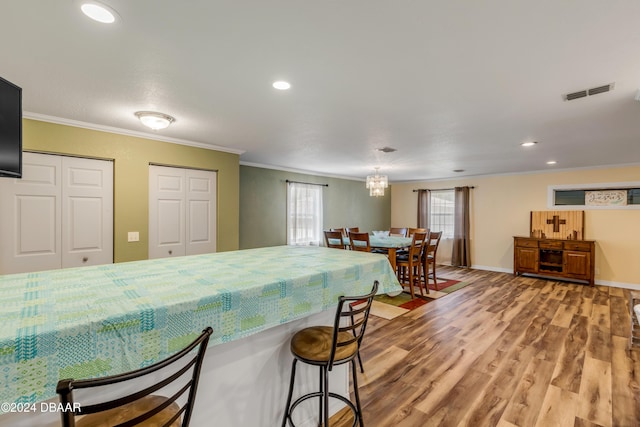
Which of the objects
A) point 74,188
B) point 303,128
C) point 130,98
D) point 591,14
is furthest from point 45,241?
point 591,14

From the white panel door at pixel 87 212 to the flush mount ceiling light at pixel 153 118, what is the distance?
0.95m

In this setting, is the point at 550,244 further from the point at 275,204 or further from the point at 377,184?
the point at 275,204

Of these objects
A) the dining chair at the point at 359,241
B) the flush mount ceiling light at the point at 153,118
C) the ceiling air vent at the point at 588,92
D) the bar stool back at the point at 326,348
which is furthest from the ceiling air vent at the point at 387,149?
the bar stool back at the point at 326,348

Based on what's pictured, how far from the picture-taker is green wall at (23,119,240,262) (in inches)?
116

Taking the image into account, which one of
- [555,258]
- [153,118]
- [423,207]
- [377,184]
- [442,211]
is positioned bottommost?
[555,258]

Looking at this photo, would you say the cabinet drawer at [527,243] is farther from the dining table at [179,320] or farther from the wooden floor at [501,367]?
the dining table at [179,320]

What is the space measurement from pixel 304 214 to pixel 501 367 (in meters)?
4.71

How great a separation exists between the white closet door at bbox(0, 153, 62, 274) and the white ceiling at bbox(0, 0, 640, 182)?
1.91 ft

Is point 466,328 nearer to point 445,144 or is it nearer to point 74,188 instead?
point 445,144

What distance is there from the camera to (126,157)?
344 centimetres

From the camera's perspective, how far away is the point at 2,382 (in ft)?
2.53

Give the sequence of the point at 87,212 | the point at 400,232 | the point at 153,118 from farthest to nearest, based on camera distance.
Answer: the point at 400,232, the point at 87,212, the point at 153,118

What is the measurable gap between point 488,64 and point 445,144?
85.6 inches

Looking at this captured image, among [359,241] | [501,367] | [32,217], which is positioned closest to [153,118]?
[32,217]
